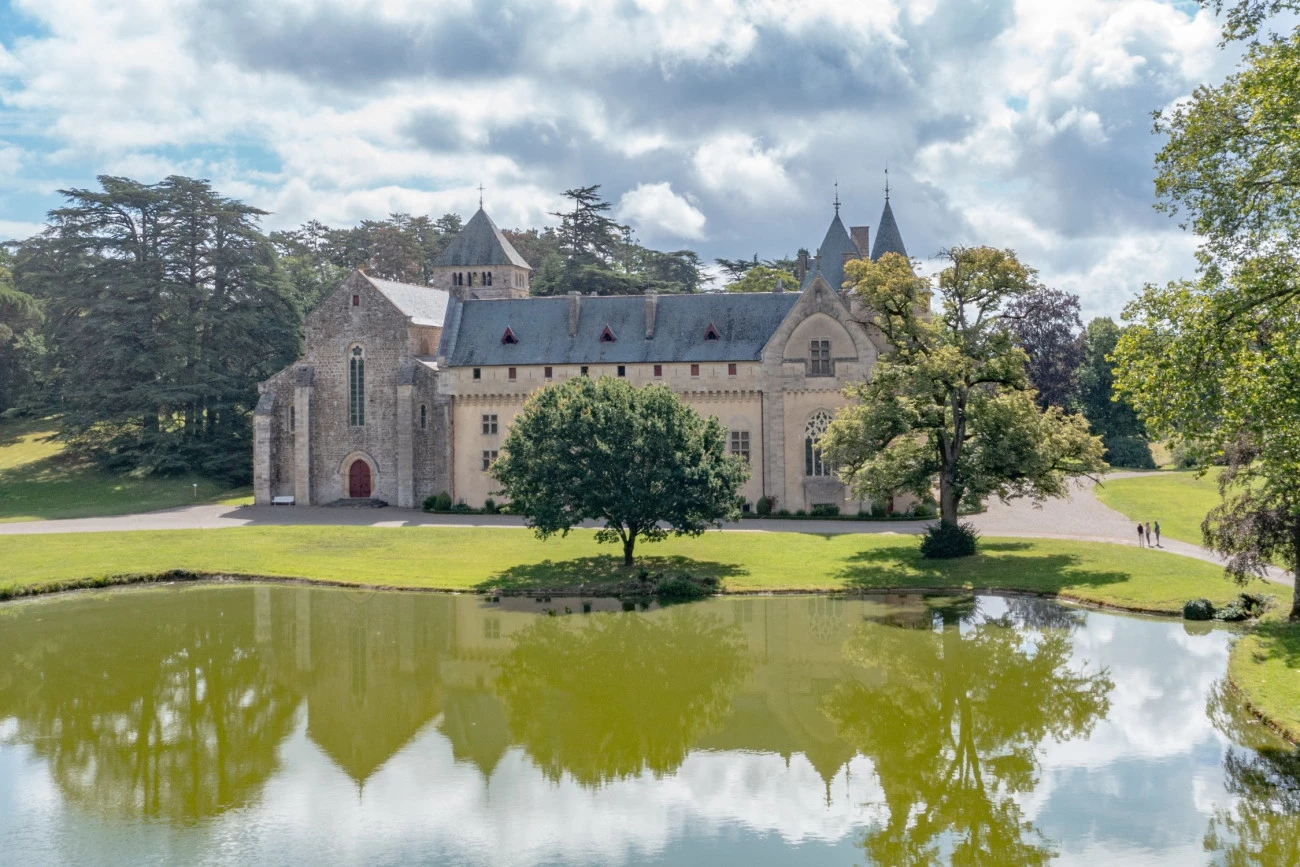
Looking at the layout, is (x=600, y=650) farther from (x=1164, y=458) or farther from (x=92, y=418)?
(x=1164, y=458)

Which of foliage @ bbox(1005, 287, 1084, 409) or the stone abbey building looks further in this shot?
foliage @ bbox(1005, 287, 1084, 409)

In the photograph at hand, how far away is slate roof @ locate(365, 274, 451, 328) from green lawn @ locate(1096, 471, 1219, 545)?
108 feet

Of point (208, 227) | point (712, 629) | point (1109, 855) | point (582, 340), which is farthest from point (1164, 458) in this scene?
point (1109, 855)

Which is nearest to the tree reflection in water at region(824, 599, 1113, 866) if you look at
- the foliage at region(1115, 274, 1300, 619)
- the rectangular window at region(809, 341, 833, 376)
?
the foliage at region(1115, 274, 1300, 619)

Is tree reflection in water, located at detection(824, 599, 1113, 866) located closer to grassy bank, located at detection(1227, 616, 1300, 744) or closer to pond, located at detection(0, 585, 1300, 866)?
pond, located at detection(0, 585, 1300, 866)

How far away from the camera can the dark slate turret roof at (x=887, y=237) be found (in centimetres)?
5669

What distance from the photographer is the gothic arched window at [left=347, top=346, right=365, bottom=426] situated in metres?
56.5

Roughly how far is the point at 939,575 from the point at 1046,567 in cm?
353

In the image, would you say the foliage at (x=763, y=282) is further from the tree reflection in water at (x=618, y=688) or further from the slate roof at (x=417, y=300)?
the tree reflection in water at (x=618, y=688)

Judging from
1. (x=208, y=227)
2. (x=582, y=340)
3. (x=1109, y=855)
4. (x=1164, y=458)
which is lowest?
(x=1109, y=855)

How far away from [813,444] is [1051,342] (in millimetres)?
30405

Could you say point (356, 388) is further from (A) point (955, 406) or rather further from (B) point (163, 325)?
(A) point (955, 406)

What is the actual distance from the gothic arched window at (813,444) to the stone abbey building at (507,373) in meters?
0.06

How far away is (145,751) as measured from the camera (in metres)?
21.9
